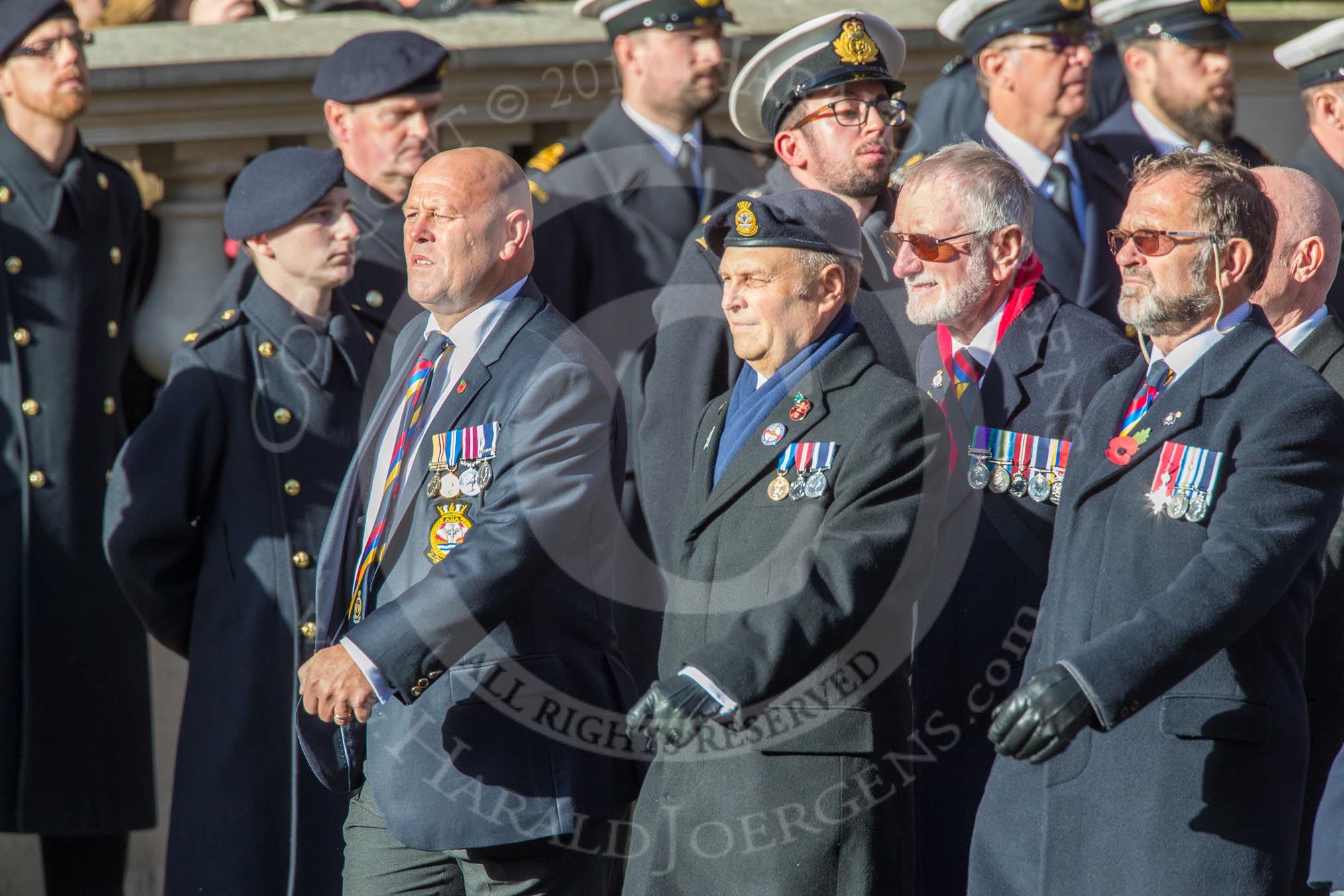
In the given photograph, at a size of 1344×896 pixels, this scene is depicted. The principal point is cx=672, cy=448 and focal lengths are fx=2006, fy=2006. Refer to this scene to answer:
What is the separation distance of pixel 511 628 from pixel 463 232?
794 millimetres

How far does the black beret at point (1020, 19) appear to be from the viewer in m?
5.70

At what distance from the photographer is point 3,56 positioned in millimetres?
5301

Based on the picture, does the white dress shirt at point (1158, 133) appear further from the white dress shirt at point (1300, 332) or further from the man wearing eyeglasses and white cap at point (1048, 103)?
the white dress shirt at point (1300, 332)

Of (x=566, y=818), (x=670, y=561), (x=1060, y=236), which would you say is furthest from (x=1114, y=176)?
(x=566, y=818)

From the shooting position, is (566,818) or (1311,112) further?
(1311,112)

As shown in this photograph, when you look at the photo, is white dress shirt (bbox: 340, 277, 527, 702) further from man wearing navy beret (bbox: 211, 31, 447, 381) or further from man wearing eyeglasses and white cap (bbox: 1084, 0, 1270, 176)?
man wearing eyeglasses and white cap (bbox: 1084, 0, 1270, 176)

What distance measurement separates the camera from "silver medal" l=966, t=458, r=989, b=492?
4113 mm

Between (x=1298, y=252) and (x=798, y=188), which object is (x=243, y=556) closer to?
(x=798, y=188)

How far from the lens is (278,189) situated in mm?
4906

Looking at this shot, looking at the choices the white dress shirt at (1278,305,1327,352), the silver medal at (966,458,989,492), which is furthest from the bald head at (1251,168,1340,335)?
the silver medal at (966,458,989,492)

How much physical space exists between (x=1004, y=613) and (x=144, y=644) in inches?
101

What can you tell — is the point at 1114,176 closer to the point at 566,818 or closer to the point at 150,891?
the point at 566,818

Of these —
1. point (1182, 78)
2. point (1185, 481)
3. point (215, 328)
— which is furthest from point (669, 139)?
point (1185, 481)

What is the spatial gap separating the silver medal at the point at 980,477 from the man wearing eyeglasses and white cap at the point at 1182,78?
7.11ft
